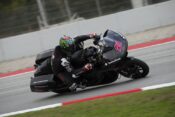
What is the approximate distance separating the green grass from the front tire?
1.43 m

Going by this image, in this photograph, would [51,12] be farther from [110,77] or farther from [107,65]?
[107,65]

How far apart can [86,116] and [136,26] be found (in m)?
13.8

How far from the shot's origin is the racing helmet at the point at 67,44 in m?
12.9

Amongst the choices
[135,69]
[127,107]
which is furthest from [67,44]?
[127,107]

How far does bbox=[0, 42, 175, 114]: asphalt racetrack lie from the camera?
12.5m

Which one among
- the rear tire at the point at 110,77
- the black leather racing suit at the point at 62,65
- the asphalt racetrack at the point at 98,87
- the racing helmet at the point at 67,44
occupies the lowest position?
the asphalt racetrack at the point at 98,87

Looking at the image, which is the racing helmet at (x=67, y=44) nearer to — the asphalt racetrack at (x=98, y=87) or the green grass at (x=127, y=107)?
the asphalt racetrack at (x=98, y=87)

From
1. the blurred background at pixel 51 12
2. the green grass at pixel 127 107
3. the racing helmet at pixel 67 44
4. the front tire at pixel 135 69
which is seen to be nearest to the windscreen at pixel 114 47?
the front tire at pixel 135 69

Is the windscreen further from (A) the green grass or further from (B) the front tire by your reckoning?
(A) the green grass

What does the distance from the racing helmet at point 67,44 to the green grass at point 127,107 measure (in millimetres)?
1880

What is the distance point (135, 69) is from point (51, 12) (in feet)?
41.1

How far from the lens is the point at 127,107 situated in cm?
1001

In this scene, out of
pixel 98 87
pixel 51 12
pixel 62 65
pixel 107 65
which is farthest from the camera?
pixel 51 12

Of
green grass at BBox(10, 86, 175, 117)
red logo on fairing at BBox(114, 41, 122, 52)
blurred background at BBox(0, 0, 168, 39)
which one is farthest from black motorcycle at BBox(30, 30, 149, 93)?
blurred background at BBox(0, 0, 168, 39)
